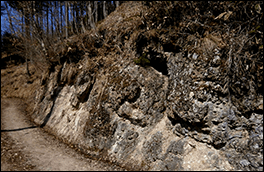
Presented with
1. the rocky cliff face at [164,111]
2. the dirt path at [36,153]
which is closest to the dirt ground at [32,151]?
the dirt path at [36,153]

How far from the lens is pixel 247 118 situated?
4758mm

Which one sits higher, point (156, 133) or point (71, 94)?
point (71, 94)

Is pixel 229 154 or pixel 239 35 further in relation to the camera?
pixel 239 35

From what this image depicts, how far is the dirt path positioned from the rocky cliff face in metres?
0.53

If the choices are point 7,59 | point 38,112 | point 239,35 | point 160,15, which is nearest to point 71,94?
point 38,112

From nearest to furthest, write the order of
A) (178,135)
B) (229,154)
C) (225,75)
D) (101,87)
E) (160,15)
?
1. (229,154)
2. (225,75)
3. (178,135)
4. (160,15)
5. (101,87)

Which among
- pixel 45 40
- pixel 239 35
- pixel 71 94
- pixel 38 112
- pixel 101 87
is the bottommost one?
pixel 38 112

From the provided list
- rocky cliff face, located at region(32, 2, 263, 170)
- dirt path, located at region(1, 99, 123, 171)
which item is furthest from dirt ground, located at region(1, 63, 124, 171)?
rocky cliff face, located at region(32, 2, 263, 170)

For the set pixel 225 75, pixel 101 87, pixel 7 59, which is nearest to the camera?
pixel 225 75

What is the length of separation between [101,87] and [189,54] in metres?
4.56

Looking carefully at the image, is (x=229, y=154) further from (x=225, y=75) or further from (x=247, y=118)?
(x=225, y=75)

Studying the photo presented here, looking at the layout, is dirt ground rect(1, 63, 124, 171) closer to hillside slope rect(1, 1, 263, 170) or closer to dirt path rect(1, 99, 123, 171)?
dirt path rect(1, 99, 123, 171)

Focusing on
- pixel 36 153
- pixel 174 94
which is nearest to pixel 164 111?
pixel 174 94

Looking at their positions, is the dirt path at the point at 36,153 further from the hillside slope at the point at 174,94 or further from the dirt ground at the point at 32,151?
the hillside slope at the point at 174,94
